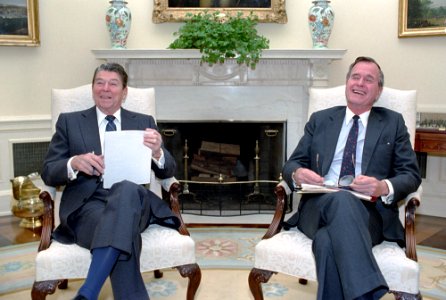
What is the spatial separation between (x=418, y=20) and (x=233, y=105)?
185 centimetres

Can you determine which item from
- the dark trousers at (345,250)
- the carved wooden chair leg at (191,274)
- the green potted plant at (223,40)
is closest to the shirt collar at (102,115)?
the carved wooden chair leg at (191,274)

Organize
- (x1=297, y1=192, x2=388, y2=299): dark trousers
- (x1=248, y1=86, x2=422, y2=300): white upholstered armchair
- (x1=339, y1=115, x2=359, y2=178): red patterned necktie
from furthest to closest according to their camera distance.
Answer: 1. (x1=339, y1=115, x2=359, y2=178): red patterned necktie
2. (x1=248, y1=86, x2=422, y2=300): white upholstered armchair
3. (x1=297, y1=192, x2=388, y2=299): dark trousers

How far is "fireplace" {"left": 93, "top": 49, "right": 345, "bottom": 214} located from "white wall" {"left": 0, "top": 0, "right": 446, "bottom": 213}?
15.4 inches

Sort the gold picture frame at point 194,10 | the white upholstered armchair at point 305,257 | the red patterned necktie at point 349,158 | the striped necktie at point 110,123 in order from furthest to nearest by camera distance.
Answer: the gold picture frame at point 194,10, the striped necktie at point 110,123, the red patterned necktie at point 349,158, the white upholstered armchair at point 305,257

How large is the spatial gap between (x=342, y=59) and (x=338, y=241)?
10.5ft

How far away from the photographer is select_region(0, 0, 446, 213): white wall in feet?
15.6

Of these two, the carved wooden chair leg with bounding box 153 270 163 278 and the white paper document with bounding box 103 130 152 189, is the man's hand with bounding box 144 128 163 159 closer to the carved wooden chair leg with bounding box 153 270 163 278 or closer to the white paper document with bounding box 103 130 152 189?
the white paper document with bounding box 103 130 152 189

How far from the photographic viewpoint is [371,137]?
2695mm

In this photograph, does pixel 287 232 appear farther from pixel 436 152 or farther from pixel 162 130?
pixel 162 130

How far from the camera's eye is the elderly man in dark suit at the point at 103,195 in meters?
2.28

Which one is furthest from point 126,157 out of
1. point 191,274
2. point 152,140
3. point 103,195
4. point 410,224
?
point 410,224

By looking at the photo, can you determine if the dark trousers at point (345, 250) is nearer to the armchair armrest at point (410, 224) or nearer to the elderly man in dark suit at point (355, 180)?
the elderly man in dark suit at point (355, 180)

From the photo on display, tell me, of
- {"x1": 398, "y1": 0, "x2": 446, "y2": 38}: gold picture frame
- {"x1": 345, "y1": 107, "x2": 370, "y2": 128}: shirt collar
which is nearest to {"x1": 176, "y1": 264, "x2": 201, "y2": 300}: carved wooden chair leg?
{"x1": 345, "y1": 107, "x2": 370, "y2": 128}: shirt collar

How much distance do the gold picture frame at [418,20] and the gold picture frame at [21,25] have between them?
3.35 meters
